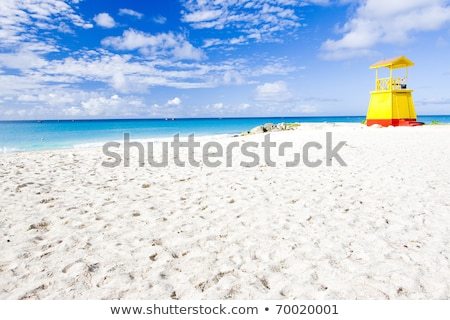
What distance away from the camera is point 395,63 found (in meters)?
20.1

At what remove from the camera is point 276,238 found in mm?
3729

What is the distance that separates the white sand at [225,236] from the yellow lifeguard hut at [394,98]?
15.8 m

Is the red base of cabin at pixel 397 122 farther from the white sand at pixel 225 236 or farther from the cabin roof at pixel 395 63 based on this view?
the white sand at pixel 225 236

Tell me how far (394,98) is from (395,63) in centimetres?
246

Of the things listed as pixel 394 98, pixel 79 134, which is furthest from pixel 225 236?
pixel 79 134

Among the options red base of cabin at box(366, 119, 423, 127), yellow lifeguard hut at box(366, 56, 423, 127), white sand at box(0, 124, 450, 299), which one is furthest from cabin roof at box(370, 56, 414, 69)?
white sand at box(0, 124, 450, 299)

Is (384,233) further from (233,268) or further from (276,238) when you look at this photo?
(233,268)

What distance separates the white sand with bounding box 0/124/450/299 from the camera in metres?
2.74

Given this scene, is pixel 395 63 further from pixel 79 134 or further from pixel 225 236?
pixel 79 134

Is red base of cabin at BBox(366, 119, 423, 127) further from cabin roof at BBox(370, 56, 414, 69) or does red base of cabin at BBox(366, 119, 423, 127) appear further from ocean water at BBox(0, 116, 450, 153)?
ocean water at BBox(0, 116, 450, 153)

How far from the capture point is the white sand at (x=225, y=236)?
2744 mm

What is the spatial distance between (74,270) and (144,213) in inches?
65.8

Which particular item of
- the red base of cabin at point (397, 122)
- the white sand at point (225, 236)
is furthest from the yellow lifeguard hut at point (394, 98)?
the white sand at point (225, 236)

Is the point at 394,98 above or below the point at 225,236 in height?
above
